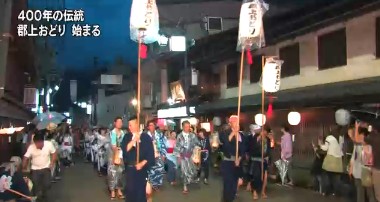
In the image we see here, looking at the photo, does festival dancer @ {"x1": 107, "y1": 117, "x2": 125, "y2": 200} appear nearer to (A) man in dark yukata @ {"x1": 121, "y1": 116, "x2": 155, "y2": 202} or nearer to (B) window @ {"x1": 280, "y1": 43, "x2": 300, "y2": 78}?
(A) man in dark yukata @ {"x1": 121, "y1": 116, "x2": 155, "y2": 202}

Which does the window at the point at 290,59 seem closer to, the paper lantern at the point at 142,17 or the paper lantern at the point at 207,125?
the paper lantern at the point at 207,125

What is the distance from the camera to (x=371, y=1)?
41.5 ft

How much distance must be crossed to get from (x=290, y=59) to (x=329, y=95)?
4.38 meters

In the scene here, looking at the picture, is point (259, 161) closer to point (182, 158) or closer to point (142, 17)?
point (182, 158)

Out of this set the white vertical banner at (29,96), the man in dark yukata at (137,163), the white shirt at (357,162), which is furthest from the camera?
the white vertical banner at (29,96)

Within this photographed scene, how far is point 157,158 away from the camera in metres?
16.8

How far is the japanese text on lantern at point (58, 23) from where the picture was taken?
15.2 metres

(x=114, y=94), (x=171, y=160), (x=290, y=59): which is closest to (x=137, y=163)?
(x=171, y=160)

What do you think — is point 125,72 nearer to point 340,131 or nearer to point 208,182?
point 208,182

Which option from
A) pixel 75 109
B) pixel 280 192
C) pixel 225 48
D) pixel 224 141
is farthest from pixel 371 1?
pixel 75 109

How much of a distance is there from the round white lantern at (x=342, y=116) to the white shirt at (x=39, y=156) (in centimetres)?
775

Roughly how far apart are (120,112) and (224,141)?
51.1 m

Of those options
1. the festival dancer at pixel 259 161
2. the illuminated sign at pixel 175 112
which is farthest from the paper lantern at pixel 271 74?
the illuminated sign at pixel 175 112

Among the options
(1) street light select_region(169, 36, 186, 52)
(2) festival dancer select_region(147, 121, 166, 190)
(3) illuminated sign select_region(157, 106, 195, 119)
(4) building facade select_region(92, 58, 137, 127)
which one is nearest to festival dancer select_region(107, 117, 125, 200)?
(2) festival dancer select_region(147, 121, 166, 190)
